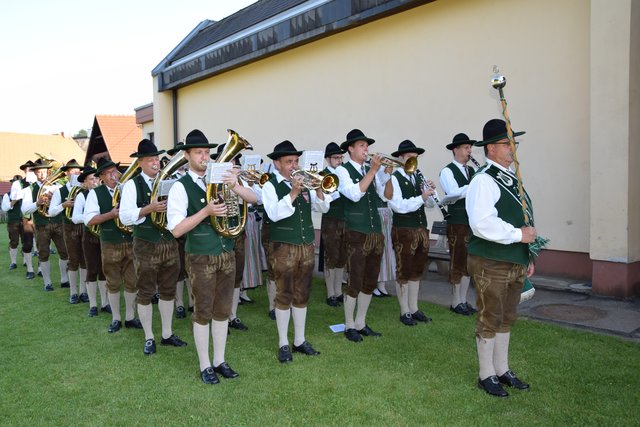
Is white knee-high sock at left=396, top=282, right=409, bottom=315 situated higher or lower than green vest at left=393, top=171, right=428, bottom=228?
lower

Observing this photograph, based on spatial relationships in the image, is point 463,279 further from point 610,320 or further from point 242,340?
point 242,340

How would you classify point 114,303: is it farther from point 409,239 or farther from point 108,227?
point 409,239

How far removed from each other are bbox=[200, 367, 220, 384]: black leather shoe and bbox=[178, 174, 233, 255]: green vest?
3.56 ft

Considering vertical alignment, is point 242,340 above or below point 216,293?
below

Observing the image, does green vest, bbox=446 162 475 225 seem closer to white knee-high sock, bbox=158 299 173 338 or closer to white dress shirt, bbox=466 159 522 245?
white dress shirt, bbox=466 159 522 245

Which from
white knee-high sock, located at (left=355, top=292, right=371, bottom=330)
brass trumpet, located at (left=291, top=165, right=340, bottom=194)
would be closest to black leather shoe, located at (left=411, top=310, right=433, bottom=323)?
white knee-high sock, located at (left=355, top=292, right=371, bottom=330)

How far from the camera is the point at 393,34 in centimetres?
1097

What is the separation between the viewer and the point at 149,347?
20.0 feet

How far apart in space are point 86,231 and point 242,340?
2.98 m

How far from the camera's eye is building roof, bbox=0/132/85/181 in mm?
47281

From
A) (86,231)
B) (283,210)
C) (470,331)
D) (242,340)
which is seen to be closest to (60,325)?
(86,231)

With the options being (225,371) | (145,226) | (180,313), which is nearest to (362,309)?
(225,371)

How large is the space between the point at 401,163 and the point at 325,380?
2527 mm

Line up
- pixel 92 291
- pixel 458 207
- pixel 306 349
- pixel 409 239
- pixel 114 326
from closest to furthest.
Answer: pixel 306 349 < pixel 409 239 < pixel 114 326 < pixel 458 207 < pixel 92 291
